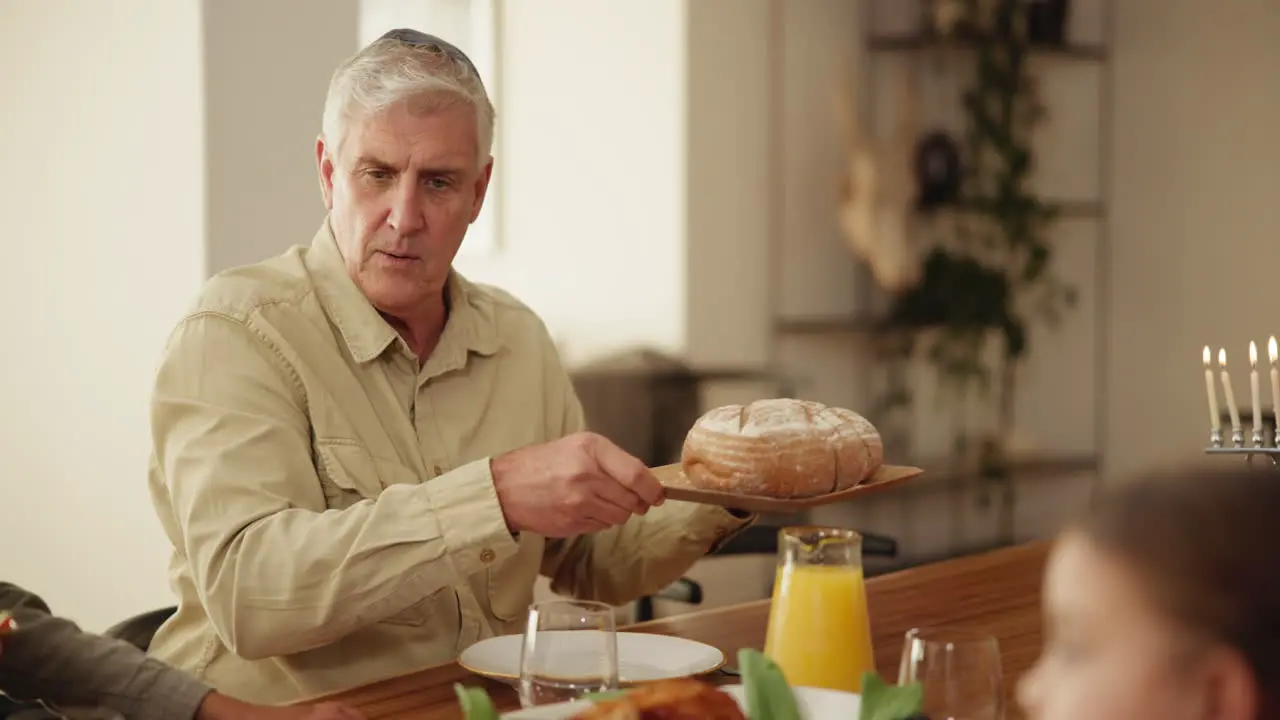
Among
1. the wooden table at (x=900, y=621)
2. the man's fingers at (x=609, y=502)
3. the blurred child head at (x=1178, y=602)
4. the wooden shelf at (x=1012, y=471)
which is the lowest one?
the wooden shelf at (x=1012, y=471)

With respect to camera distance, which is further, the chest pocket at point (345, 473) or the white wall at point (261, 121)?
the white wall at point (261, 121)

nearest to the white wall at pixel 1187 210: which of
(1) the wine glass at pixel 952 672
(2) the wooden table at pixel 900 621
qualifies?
(2) the wooden table at pixel 900 621

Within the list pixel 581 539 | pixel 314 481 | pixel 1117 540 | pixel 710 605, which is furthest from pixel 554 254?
pixel 1117 540

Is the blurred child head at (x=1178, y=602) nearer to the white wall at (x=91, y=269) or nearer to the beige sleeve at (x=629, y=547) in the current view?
the beige sleeve at (x=629, y=547)

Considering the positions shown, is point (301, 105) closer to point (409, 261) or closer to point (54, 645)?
point (409, 261)

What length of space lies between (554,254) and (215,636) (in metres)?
2.83

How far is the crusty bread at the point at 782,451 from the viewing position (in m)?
1.58

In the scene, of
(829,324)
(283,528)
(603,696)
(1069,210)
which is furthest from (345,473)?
(1069,210)

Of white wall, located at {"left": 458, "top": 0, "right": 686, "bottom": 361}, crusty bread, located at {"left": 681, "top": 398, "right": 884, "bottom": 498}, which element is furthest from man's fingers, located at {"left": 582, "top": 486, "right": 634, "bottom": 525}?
white wall, located at {"left": 458, "top": 0, "right": 686, "bottom": 361}

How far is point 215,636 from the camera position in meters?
1.69

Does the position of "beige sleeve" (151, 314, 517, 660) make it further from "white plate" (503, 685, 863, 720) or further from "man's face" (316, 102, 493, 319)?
"white plate" (503, 685, 863, 720)

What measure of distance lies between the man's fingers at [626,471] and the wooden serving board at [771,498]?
0.08 feet

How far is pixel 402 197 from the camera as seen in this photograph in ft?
5.80

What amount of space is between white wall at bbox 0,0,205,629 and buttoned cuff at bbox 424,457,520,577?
132cm
